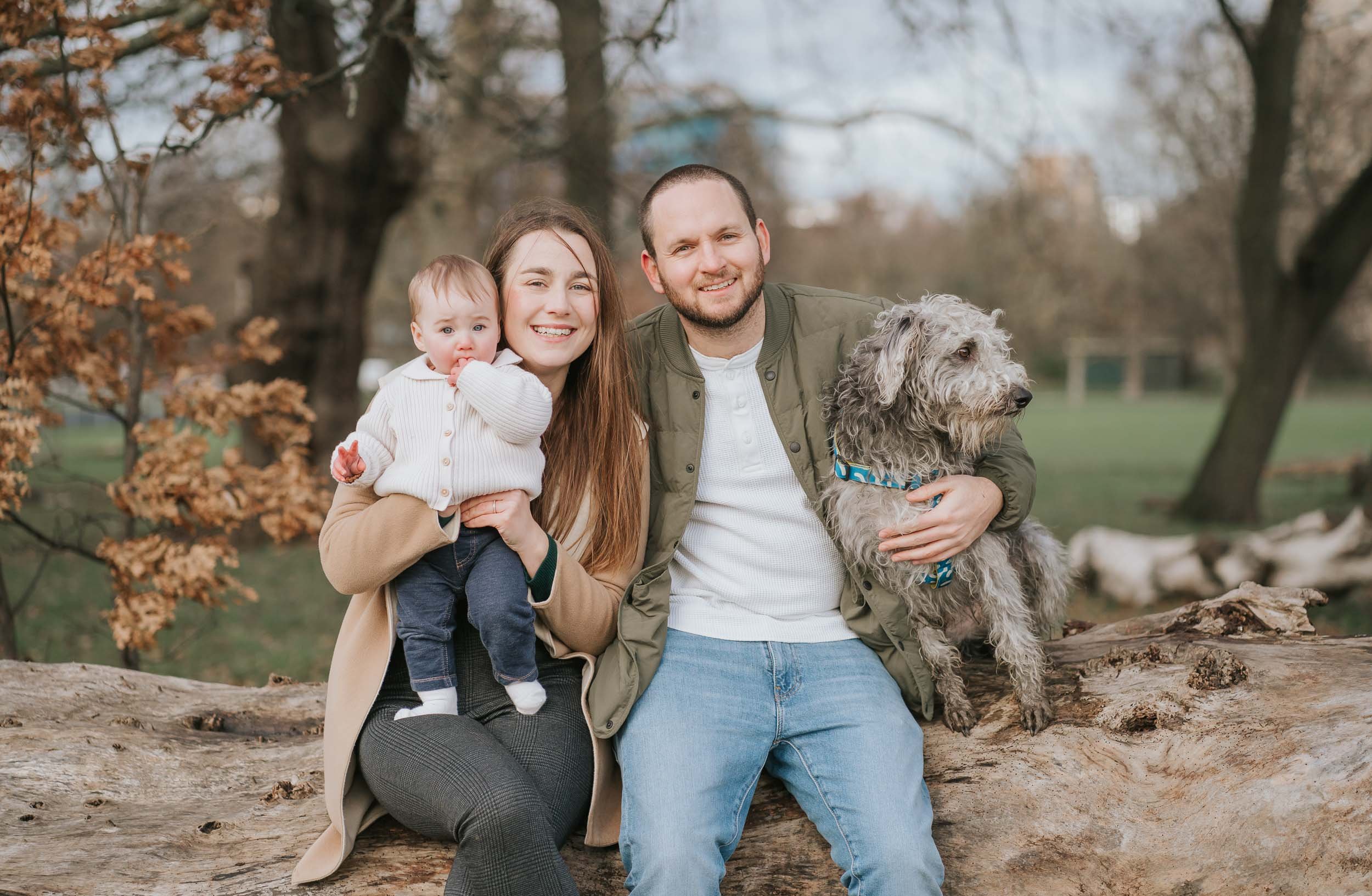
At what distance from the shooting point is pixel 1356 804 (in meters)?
3.00

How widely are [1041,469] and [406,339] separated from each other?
15335 millimetres

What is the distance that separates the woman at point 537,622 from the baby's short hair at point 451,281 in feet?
0.49

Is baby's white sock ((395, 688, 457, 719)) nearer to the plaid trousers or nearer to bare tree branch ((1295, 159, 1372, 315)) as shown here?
the plaid trousers

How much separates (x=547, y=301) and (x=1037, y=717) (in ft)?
7.15

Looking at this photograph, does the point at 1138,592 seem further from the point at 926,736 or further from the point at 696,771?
the point at 696,771

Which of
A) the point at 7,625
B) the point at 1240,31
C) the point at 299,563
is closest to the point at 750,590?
the point at 7,625

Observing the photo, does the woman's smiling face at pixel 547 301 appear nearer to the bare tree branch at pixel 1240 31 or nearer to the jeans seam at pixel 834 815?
the jeans seam at pixel 834 815

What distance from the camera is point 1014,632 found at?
11.7 ft

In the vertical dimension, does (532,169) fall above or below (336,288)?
above

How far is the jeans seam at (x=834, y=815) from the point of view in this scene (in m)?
3.05

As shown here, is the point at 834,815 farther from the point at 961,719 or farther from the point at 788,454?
Answer: the point at 788,454

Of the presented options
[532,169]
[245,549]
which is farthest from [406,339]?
[245,549]

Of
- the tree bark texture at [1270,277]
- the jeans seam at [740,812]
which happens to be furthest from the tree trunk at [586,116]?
the tree bark texture at [1270,277]

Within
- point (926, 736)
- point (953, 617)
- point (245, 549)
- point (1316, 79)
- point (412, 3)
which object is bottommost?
point (245, 549)
